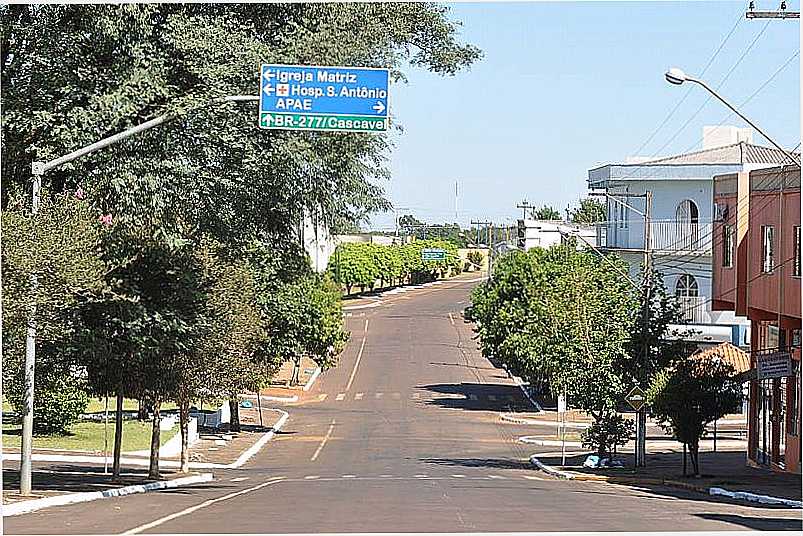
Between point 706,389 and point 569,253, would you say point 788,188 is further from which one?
point 569,253

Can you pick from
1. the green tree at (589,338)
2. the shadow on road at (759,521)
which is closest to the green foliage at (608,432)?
the green tree at (589,338)

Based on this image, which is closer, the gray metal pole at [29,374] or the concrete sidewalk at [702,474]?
the gray metal pole at [29,374]

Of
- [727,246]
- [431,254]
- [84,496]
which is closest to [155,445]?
[84,496]

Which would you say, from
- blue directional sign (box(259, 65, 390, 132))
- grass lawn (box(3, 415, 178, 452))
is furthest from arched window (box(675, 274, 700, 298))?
blue directional sign (box(259, 65, 390, 132))

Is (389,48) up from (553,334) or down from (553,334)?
up

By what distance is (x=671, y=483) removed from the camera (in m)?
31.3

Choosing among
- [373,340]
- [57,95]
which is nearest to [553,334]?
[57,95]

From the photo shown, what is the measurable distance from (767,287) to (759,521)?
1530 cm

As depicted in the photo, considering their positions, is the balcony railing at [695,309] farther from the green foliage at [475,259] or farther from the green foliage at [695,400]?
the green foliage at [475,259]

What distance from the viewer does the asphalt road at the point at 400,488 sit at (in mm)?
17422

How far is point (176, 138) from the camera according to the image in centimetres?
2369

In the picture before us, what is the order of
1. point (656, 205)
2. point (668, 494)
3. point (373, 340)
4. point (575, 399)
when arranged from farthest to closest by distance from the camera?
point (373, 340) < point (656, 205) < point (575, 399) < point (668, 494)

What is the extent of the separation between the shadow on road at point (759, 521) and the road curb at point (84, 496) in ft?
33.5

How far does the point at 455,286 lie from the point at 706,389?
12368 centimetres
